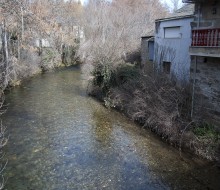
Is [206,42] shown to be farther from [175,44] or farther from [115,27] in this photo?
[115,27]

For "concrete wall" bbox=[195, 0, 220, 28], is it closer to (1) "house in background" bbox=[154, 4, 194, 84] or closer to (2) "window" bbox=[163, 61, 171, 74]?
(1) "house in background" bbox=[154, 4, 194, 84]

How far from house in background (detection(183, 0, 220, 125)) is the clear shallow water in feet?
7.62

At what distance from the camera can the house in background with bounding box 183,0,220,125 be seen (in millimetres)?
10584

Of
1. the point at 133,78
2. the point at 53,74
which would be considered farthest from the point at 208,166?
the point at 53,74

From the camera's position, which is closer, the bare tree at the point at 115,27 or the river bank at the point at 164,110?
the river bank at the point at 164,110

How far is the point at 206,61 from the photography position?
11.6 meters

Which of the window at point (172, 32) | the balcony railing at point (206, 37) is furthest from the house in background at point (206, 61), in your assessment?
the window at point (172, 32)

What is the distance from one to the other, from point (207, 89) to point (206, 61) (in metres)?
1.19

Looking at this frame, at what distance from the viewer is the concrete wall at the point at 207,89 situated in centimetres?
1116

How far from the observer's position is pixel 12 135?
1304 cm

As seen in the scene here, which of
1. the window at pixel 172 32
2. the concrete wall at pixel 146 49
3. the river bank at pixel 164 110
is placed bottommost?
the river bank at pixel 164 110

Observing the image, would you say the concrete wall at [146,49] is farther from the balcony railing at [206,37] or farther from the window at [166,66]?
the balcony railing at [206,37]

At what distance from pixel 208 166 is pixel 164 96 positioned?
165 inches

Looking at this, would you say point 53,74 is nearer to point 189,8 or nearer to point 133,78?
point 133,78
